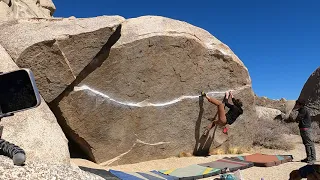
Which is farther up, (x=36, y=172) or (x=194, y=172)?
(x=36, y=172)

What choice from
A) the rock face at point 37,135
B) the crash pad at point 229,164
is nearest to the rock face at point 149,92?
the crash pad at point 229,164

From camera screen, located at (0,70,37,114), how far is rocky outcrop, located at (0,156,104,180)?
0.31 meters

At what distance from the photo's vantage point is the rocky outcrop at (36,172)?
1.86 meters

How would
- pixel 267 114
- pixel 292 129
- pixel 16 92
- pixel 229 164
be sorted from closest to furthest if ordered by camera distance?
pixel 16 92, pixel 229 164, pixel 292 129, pixel 267 114

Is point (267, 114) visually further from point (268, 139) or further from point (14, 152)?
point (14, 152)

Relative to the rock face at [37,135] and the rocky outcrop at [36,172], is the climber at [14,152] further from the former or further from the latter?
the rock face at [37,135]

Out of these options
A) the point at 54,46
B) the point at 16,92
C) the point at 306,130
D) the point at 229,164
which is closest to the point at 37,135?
the point at 54,46

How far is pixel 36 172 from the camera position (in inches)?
75.9

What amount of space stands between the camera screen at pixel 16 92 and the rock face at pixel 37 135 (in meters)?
3.65

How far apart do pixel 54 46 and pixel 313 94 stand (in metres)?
10.6

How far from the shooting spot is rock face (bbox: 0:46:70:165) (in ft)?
17.6

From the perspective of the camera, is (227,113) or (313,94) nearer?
(227,113)

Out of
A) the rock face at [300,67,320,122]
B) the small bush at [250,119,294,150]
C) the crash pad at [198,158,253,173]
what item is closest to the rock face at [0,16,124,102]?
the crash pad at [198,158,253,173]

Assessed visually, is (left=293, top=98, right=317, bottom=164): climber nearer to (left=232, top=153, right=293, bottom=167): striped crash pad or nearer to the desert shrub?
(left=232, top=153, right=293, bottom=167): striped crash pad
